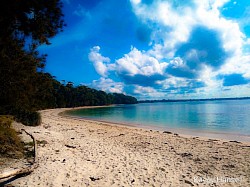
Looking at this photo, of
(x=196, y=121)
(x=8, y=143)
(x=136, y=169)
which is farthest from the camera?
(x=196, y=121)

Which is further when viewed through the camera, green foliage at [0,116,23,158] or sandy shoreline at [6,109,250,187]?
green foliage at [0,116,23,158]

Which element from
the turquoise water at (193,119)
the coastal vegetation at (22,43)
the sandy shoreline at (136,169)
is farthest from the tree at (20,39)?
the turquoise water at (193,119)

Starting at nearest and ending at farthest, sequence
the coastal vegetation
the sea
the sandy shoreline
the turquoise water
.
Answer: the sandy shoreline < the coastal vegetation < the sea < the turquoise water

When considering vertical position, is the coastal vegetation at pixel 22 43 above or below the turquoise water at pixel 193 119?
above

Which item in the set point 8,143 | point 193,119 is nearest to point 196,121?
point 193,119

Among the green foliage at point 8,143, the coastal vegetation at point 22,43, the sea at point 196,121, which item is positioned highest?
the coastal vegetation at point 22,43

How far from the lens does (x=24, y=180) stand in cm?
609

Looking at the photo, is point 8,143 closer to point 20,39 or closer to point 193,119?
point 20,39

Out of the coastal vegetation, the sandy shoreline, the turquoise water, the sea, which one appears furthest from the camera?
the turquoise water

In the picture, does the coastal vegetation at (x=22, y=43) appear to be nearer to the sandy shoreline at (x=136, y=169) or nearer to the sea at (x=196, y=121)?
the sandy shoreline at (x=136, y=169)

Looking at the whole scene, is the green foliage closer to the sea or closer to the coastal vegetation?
the coastal vegetation

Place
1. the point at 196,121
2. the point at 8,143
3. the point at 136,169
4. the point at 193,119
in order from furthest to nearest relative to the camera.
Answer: the point at 193,119 < the point at 196,121 < the point at 8,143 < the point at 136,169

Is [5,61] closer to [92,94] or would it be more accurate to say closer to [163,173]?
[163,173]

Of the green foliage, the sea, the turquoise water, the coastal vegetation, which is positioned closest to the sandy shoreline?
the green foliage
